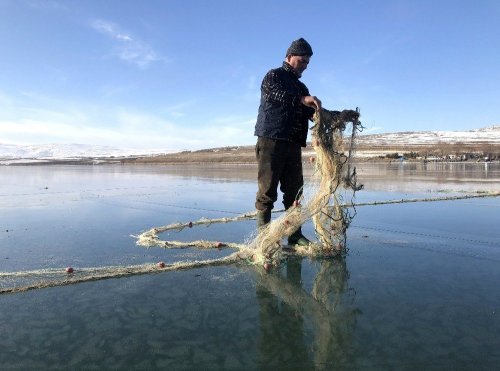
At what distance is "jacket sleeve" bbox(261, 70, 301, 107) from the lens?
4.04m

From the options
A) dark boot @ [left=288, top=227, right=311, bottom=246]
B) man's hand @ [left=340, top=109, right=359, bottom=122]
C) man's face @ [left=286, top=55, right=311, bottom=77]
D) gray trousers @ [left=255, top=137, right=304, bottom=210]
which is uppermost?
man's face @ [left=286, top=55, right=311, bottom=77]

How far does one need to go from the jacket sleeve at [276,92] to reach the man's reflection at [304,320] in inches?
67.6

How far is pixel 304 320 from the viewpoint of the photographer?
2.41 meters

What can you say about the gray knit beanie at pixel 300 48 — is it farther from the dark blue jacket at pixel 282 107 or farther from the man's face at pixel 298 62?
the dark blue jacket at pixel 282 107

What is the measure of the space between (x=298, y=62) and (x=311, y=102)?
573 mm

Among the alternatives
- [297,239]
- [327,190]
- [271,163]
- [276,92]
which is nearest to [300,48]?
[276,92]

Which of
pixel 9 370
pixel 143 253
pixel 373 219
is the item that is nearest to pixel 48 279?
pixel 143 253

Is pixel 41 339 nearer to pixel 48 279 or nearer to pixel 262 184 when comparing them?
pixel 48 279

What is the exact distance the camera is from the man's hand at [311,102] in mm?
3883

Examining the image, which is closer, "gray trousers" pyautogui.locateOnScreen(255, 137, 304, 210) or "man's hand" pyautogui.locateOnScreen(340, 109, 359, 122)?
"man's hand" pyautogui.locateOnScreen(340, 109, 359, 122)

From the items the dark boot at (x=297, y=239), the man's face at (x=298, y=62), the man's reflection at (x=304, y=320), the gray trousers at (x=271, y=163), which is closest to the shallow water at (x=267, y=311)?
the man's reflection at (x=304, y=320)

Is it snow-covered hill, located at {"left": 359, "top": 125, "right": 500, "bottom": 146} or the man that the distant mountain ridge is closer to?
snow-covered hill, located at {"left": 359, "top": 125, "right": 500, "bottom": 146}

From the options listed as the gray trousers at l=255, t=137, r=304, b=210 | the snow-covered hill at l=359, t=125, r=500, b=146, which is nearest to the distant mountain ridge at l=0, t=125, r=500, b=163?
the snow-covered hill at l=359, t=125, r=500, b=146

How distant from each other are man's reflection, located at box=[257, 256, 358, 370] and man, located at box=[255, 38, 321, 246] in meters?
1.12
